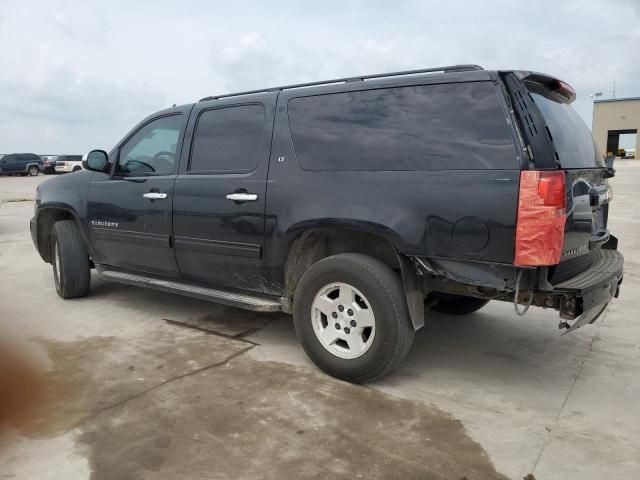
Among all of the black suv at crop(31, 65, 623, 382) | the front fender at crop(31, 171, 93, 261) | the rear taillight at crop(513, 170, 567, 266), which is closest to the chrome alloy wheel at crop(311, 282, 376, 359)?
the black suv at crop(31, 65, 623, 382)

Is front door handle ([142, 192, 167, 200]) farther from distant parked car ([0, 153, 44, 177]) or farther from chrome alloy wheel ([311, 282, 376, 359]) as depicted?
distant parked car ([0, 153, 44, 177])

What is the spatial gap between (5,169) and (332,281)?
3835 cm

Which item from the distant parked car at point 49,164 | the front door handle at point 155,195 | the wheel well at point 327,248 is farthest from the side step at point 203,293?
the distant parked car at point 49,164

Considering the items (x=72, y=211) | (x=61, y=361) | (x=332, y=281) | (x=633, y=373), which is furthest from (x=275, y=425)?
(x=72, y=211)

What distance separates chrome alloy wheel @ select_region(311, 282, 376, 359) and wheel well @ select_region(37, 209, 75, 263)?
339 cm

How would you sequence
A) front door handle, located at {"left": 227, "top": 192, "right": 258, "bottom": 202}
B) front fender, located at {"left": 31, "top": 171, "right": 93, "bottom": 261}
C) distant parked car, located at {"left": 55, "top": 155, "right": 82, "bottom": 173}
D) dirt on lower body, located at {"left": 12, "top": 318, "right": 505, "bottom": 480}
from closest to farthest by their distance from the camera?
dirt on lower body, located at {"left": 12, "top": 318, "right": 505, "bottom": 480}
front door handle, located at {"left": 227, "top": 192, "right": 258, "bottom": 202}
front fender, located at {"left": 31, "top": 171, "right": 93, "bottom": 261}
distant parked car, located at {"left": 55, "top": 155, "right": 82, "bottom": 173}

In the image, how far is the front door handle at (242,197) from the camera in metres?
3.98

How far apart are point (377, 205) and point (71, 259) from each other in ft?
11.7

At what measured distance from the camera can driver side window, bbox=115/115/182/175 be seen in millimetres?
4715

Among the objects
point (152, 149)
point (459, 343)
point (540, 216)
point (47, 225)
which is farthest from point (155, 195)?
point (540, 216)

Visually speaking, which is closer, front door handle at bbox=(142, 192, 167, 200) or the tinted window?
the tinted window

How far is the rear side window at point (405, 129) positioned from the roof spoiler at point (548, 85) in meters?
0.31

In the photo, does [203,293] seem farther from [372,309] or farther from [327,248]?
[372,309]

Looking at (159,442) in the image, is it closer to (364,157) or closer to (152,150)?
(364,157)
